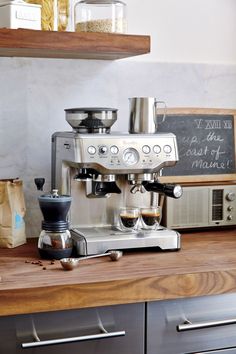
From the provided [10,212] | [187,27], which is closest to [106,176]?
[10,212]

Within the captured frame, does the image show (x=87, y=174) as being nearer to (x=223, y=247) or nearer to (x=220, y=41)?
(x=223, y=247)

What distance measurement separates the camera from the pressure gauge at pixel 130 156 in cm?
220

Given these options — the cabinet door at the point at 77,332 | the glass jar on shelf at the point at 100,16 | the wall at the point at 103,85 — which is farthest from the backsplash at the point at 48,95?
the cabinet door at the point at 77,332

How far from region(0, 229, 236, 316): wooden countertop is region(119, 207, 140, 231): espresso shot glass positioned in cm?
10

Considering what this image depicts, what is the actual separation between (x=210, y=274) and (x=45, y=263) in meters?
0.51

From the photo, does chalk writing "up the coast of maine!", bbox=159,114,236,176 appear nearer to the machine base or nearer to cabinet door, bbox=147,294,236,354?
the machine base

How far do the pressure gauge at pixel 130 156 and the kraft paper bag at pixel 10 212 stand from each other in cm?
41

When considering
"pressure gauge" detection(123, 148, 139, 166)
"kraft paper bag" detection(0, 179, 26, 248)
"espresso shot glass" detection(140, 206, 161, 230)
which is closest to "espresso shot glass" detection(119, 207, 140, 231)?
"espresso shot glass" detection(140, 206, 161, 230)

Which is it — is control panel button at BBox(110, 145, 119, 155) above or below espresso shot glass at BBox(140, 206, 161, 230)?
above

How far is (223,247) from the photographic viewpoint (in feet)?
7.64

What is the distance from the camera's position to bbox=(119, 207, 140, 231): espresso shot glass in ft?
7.44

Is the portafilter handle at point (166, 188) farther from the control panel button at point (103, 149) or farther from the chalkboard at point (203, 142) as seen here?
the chalkboard at point (203, 142)

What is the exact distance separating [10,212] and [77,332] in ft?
1.94

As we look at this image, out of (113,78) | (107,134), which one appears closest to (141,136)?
(107,134)
